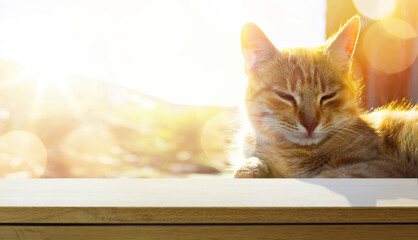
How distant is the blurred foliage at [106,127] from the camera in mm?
1807

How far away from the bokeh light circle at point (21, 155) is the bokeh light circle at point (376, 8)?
173 cm

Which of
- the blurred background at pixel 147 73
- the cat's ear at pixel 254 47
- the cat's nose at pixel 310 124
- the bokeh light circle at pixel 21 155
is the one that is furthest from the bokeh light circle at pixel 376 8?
the bokeh light circle at pixel 21 155

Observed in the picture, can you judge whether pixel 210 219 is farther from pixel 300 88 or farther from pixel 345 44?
pixel 345 44

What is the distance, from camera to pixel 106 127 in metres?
2.06

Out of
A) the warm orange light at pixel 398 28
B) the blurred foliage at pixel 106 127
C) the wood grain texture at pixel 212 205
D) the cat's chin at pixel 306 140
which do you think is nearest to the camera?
the wood grain texture at pixel 212 205

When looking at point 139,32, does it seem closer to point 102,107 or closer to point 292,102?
point 102,107

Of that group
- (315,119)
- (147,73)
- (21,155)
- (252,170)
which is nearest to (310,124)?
(315,119)

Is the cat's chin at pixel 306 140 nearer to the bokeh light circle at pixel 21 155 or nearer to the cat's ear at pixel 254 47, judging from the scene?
the cat's ear at pixel 254 47

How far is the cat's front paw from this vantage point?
0.81 meters

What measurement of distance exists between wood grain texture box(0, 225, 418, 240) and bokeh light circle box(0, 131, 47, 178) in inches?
62.9

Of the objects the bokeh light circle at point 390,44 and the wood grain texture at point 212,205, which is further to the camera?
the bokeh light circle at point 390,44

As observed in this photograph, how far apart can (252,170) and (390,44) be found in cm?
76

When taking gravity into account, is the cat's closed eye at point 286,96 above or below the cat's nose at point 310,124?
above

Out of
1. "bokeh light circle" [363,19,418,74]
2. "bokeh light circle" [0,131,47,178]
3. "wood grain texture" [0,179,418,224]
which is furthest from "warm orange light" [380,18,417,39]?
"bokeh light circle" [0,131,47,178]
